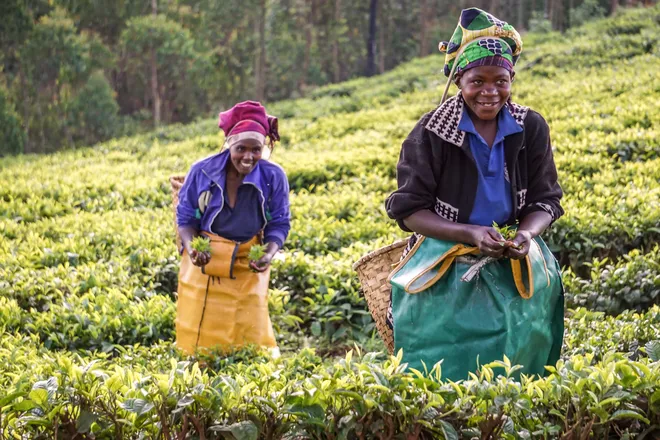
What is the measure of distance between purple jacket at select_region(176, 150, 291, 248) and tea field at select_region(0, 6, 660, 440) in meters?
0.78

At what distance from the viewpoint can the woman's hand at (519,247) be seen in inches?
104

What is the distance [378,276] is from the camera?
3.34 meters

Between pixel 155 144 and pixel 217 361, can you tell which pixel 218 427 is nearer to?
pixel 217 361

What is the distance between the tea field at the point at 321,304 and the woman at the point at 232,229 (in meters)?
0.19

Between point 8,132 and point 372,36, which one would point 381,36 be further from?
point 8,132

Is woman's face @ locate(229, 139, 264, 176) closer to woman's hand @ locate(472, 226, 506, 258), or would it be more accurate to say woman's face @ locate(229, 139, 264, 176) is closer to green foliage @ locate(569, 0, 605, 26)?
woman's hand @ locate(472, 226, 506, 258)

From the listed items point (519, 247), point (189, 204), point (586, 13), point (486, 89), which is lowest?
point (586, 13)

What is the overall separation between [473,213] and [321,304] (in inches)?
113

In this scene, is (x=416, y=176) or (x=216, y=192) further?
(x=216, y=192)

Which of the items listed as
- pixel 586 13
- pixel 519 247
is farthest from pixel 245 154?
pixel 586 13

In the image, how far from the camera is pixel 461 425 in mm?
2389

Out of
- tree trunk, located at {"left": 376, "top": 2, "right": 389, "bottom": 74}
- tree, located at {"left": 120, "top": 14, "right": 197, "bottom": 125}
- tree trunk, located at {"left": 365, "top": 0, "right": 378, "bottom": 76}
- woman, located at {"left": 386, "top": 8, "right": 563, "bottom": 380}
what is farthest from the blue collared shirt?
tree trunk, located at {"left": 376, "top": 2, "right": 389, "bottom": 74}

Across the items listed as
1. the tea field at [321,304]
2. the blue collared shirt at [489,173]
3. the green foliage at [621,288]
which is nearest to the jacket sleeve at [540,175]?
the blue collared shirt at [489,173]

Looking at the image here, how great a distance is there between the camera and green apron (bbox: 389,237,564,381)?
2762 millimetres
